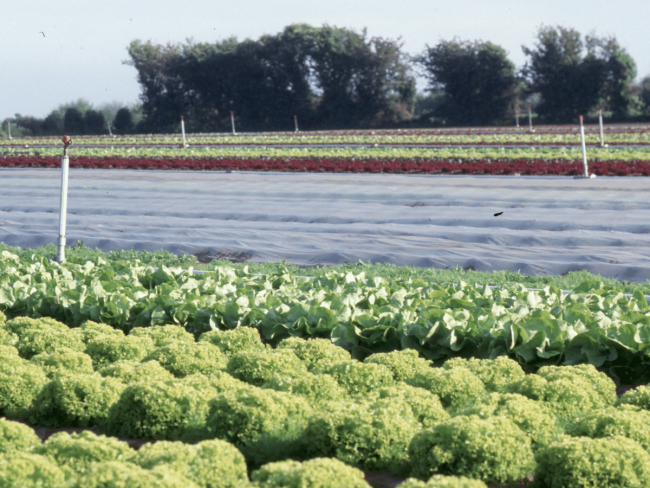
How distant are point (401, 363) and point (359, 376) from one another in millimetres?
543

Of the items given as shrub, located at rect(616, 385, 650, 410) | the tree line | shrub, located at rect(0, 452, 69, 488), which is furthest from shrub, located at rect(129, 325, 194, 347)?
the tree line

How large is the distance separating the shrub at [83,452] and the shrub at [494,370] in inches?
107

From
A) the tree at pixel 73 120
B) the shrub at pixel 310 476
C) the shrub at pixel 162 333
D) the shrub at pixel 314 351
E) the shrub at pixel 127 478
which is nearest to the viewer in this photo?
the shrub at pixel 127 478

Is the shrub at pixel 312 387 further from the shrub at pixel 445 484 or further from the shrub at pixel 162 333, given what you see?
the shrub at pixel 162 333

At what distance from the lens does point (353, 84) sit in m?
62.3

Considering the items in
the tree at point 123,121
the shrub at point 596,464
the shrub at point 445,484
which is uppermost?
the tree at point 123,121

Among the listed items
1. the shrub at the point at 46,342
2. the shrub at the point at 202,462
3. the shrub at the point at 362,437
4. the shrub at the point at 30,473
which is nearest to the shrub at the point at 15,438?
the shrub at the point at 30,473

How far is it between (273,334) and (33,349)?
2234mm

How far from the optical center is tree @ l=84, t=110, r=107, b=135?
66375 millimetres

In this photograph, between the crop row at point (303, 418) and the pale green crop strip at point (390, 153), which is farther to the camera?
the pale green crop strip at point (390, 153)

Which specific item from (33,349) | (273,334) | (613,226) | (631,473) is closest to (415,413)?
(631,473)

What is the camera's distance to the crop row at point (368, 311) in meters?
6.21

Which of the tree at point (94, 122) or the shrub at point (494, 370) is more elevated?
the tree at point (94, 122)

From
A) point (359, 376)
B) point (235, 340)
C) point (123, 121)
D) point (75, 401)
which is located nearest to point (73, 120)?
point (123, 121)
